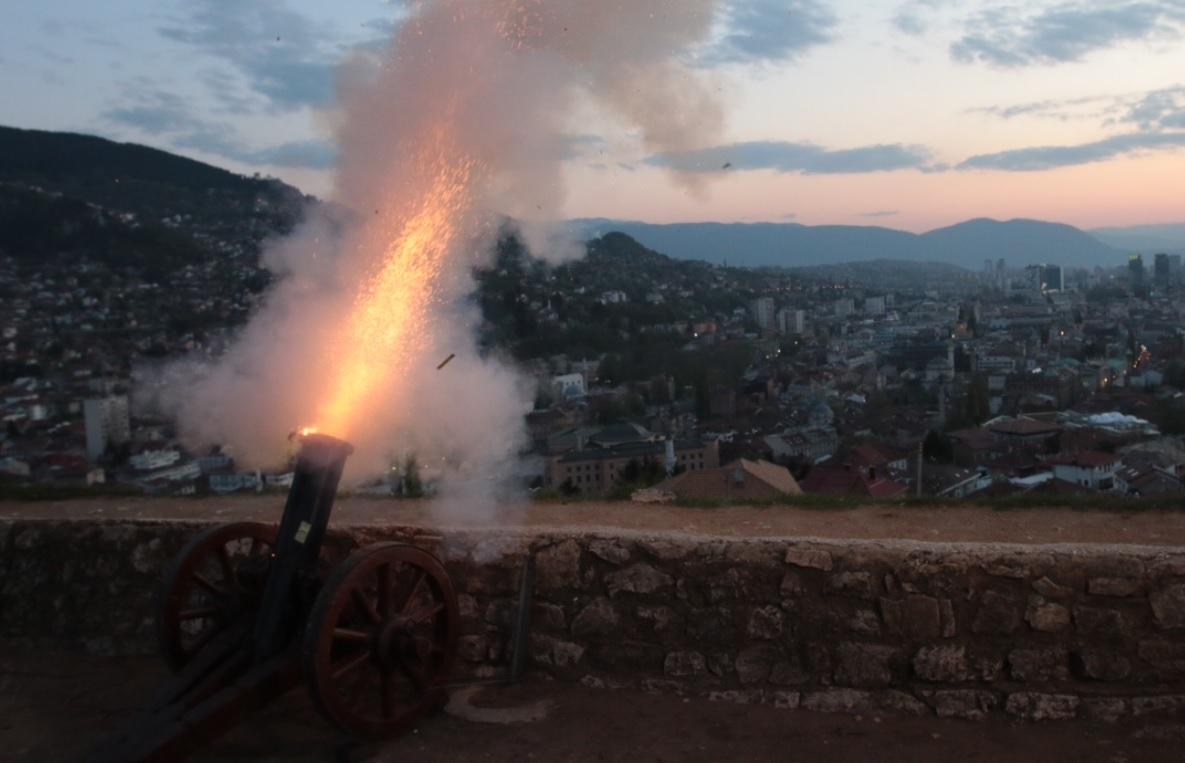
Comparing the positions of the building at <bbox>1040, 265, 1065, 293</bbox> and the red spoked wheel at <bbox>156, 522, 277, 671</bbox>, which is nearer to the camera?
the red spoked wheel at <bbox>156, 522, 277, 671</bbox>

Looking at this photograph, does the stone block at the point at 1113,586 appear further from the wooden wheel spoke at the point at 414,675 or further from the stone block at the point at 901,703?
the wooden wheel spoke at the point at 414,675

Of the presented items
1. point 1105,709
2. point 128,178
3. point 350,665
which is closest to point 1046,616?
point 1105,709

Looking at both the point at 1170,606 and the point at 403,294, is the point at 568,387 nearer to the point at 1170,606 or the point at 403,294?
the point at 403,294

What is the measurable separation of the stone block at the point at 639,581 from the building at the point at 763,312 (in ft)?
121

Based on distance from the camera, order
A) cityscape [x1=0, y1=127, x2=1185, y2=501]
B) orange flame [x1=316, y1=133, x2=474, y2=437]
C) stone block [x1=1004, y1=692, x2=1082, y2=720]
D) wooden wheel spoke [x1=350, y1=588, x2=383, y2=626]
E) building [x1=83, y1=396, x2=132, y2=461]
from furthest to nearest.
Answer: building [x1=83, y1=396, x2=132, y2=461]
cityscape [x1=0, y1=127, x2=1185, y2=501]
orange flame [x1=316, y1=133, x2=474, y2=437]
stone block [x1=1004, y1=692, x2=1082, y2=720]
wooden wheel spoke [x1=350, y1=588, x2=383, y2=626]

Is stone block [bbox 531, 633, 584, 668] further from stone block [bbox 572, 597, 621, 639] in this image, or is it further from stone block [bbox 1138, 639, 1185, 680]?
stone block [bbox 1138, 639, 1185, 680]

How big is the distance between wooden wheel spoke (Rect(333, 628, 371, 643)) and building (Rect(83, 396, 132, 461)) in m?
10.9

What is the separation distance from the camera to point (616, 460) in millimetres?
12719

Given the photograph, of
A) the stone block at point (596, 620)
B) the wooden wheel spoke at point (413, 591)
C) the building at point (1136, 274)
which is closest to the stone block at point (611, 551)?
the stone block at point (596, 620)

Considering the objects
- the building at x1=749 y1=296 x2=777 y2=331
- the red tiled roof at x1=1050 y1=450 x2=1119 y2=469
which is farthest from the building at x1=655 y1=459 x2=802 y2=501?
the building at x1=749 y1=296 x2=777 y2=331

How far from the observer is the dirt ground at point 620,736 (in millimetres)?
3855

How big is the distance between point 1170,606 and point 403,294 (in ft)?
12.9

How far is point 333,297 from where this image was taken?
5285 millimetres

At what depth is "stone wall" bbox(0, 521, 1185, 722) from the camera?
410 cm
